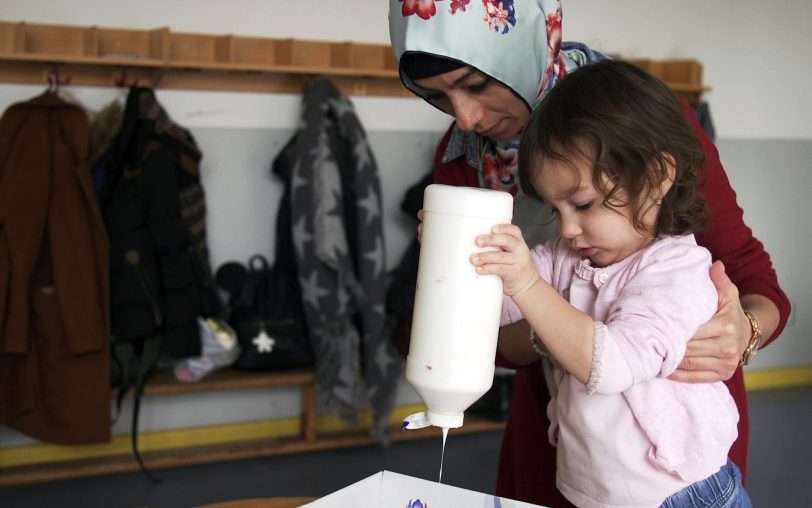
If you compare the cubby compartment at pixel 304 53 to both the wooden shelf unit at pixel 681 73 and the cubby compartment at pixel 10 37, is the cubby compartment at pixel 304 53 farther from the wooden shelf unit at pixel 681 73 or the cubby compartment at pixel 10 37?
the wooden shelf unit at pixel 681 73

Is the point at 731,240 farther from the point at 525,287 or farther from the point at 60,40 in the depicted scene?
the point at 60,40

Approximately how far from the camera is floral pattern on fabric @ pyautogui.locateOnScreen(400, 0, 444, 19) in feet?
4.42

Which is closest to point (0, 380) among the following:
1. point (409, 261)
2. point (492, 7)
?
point (409, 261)

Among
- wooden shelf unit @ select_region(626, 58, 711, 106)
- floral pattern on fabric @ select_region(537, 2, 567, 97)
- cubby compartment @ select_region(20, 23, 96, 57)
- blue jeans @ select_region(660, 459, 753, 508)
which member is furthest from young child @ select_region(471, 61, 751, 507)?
wooden shelf unit @ select_region(626, 58, 711, 106)

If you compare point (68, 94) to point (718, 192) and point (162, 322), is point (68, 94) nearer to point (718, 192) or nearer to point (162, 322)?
point (162, 322)

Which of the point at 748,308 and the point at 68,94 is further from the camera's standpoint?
the point at 68,94

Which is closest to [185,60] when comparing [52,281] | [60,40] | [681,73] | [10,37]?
[60,40]

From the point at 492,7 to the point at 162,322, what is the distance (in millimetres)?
2367

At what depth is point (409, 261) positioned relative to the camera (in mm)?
3852

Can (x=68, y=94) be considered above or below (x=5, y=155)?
above

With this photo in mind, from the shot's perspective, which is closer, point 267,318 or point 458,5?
point 458,5

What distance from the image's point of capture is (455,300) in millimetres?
977

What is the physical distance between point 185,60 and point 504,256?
2.80m

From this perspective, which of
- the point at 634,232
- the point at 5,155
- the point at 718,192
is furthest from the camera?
the point at 5,155
